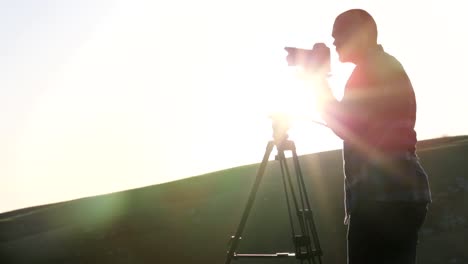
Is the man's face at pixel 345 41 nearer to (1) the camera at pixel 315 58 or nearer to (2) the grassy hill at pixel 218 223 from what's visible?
(1) the camera at pixel 315 58

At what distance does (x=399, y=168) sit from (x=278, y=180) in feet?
46.8

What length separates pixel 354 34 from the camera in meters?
3.84

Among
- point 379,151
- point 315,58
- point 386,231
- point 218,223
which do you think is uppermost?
point 315,58

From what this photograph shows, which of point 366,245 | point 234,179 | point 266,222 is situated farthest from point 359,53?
point 234,179

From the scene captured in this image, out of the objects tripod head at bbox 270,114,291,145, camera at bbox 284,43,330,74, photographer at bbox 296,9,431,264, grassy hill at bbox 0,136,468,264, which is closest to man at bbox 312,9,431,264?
photographer at bbox 296,9,431,264

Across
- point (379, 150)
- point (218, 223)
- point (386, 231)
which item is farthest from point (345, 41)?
point (218, 223)

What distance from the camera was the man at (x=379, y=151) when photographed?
3.70m

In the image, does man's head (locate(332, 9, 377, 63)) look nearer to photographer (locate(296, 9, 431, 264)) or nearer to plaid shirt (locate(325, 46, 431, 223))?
photographer (locate(296, 9, 431, 264))

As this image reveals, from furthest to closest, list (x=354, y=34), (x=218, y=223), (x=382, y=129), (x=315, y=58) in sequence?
1. (x=218, y=223)
2. (x=315, y=58)
3. (x=354, y=34)
4. (x=382, y=129)

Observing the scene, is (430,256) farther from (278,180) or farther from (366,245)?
(366,245)

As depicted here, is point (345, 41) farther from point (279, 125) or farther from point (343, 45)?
point (279, 125)

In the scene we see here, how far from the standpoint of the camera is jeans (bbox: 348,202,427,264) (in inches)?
146

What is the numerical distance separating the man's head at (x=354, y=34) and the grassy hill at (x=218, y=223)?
9113 mm

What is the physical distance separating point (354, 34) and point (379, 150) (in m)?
0.82
